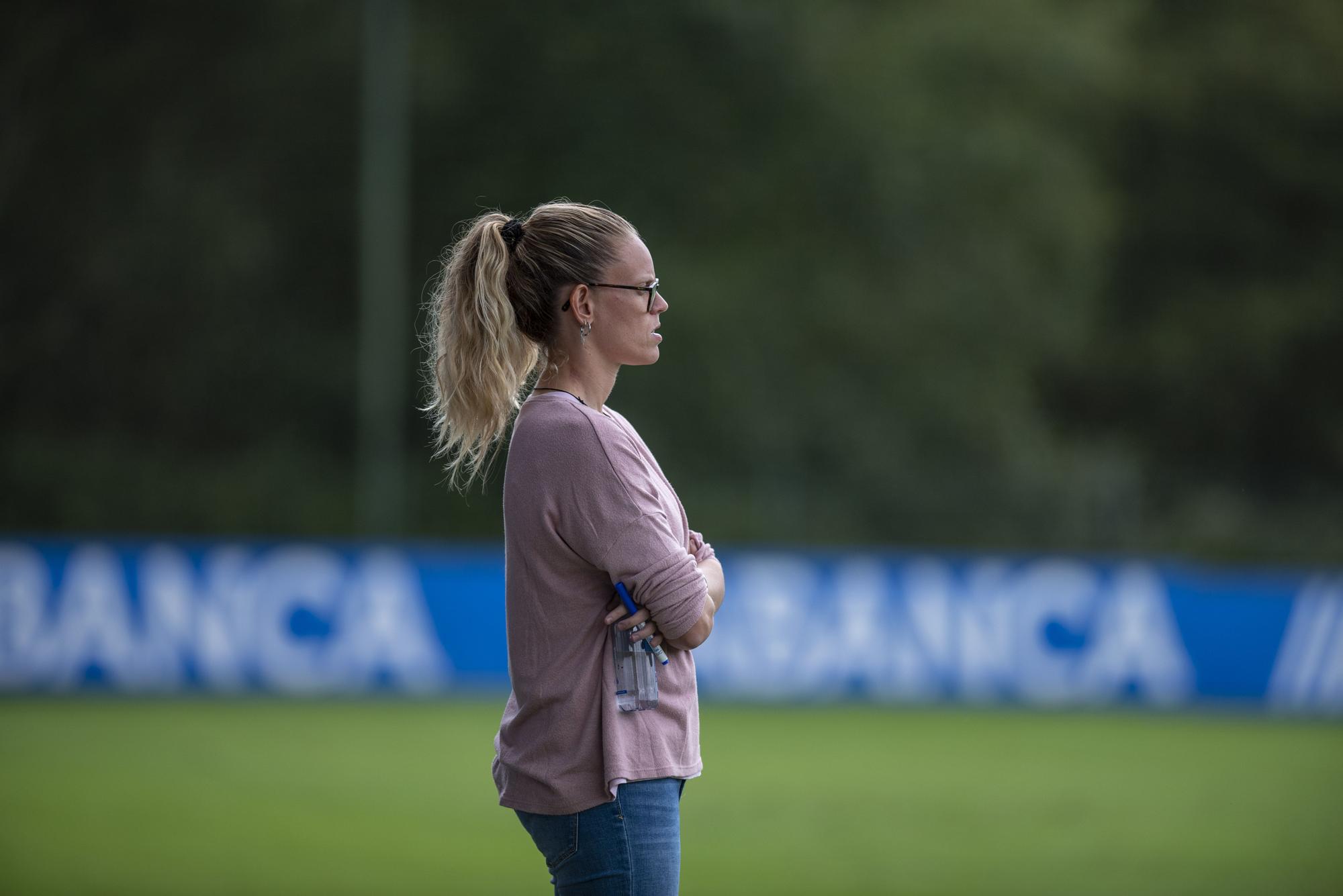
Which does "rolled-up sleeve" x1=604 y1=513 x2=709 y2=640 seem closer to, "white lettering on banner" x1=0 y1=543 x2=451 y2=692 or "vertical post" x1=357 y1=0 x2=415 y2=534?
"white lettering on banner" x1=0 y1=543 x2=451 y2=692

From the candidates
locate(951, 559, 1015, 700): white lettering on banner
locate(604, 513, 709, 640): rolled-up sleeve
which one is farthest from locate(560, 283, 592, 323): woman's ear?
locate(951, 559, 1015, 700): white lettering on banner

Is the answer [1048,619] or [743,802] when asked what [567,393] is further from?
[1048,619]

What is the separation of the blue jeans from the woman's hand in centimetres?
27

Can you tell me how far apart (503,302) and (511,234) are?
0.16 meters

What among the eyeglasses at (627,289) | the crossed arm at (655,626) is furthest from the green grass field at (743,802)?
the eyeglasses at (627,289)

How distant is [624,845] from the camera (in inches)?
121

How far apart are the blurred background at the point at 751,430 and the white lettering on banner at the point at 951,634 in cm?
4

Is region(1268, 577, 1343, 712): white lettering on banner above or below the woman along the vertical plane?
below

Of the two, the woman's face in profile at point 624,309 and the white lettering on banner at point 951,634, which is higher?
the woman's face in profile at point 624,309

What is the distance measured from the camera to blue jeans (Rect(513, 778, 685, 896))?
10.1 feet

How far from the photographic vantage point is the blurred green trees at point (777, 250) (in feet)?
76.9

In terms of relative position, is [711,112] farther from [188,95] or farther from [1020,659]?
[1020,659]

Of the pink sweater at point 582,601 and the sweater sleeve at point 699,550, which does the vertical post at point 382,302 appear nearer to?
the sweater sleeve at point 699,550

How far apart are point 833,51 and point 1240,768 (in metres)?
20.6
